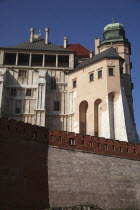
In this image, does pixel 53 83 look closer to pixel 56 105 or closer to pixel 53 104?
pixel 53 104

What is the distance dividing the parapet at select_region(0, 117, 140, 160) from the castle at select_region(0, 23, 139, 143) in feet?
13.8

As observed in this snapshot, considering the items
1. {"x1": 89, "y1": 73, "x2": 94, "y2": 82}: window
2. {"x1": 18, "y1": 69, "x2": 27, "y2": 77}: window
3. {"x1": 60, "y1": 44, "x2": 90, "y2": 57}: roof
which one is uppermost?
{"x1": 60, "y1": 44, "x2": 90, "y2": 57}: roof


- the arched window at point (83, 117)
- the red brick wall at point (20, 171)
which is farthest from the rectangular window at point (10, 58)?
the red brick wall at point (20, 171)

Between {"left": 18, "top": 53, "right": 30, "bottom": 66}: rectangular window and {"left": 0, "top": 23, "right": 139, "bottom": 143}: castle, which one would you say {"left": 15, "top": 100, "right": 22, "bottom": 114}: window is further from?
{"left": 18, "top": 53, "right": 30, "bottom": 66}: rectangular window

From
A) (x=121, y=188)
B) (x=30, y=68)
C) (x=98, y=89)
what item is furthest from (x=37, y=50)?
(x=121, y=188)

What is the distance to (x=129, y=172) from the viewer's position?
30.3 m

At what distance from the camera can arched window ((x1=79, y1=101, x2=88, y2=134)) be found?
3978 centimetres

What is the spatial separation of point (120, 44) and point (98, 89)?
636 inches

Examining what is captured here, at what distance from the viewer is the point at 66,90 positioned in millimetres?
44125

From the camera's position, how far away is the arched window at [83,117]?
39.8 metres

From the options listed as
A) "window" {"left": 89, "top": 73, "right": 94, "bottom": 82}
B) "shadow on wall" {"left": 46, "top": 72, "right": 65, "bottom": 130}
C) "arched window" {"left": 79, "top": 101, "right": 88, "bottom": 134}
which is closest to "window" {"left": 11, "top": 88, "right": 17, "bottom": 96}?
"shadow on wall" {"left": 46, "top": 72, "right": 65, "bottom": 130}

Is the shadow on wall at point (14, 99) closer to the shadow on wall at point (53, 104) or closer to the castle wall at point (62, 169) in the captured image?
the shadow on wall at point (53, 104)

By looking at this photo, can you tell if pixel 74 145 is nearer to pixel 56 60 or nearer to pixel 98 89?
pixel 98 89

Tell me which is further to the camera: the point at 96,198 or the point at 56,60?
the point at 56,60
